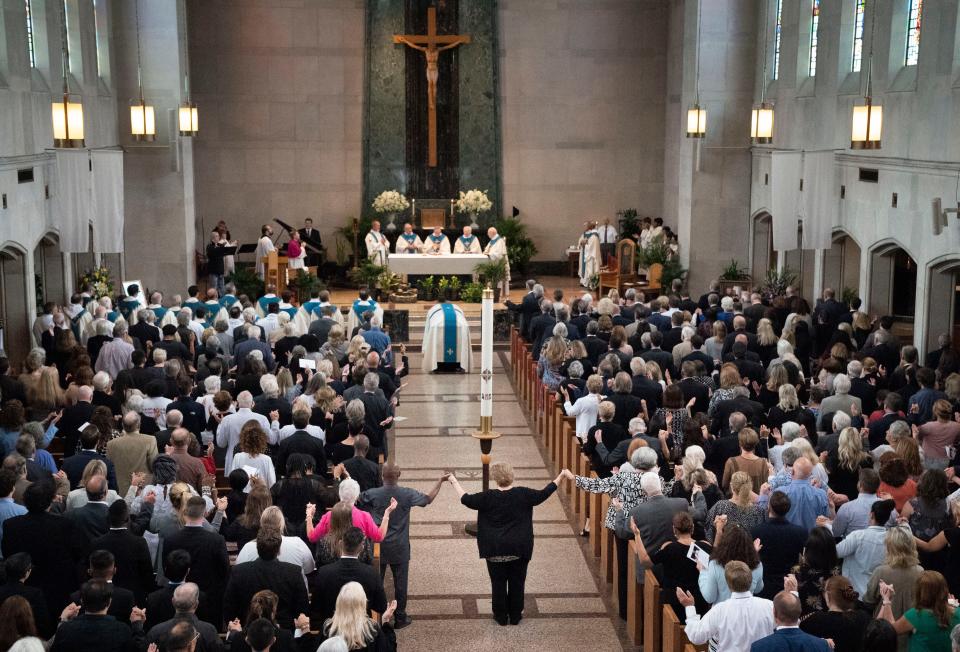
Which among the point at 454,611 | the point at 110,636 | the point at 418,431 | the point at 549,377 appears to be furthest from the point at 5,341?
the point at 110,636

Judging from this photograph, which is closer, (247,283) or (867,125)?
(867,125)

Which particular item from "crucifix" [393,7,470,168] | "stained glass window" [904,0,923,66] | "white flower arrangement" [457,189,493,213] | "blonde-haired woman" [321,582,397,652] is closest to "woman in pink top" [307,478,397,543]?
"blonde-haired woman" [321,582,397,652]

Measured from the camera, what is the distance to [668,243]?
1087 inches

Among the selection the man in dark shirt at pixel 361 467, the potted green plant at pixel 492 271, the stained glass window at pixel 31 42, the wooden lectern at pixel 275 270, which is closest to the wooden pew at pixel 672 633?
the man in dark shirt at pixel 361 467

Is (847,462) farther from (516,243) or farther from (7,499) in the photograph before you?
(516,243)

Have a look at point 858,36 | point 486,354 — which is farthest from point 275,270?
point 486,354

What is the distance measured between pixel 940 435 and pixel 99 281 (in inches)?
593

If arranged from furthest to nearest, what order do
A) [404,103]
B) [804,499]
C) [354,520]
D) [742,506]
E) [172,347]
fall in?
[404,103] → [172,347] → [804,499] → [354,520] → [742,506]

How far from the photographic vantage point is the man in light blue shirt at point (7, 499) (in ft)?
30.0

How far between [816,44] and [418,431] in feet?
37.8

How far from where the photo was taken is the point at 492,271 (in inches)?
1011

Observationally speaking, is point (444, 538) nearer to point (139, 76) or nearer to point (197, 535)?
point (197, 535)

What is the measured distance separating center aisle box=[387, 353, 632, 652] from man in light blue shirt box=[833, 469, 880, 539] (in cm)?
216

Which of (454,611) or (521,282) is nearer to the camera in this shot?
(454,611)
